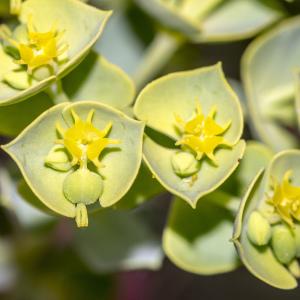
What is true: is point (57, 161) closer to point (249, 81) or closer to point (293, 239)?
point (293, 239)

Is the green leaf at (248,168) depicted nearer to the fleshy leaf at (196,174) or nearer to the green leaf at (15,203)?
the fleshy leaf at (196,174)

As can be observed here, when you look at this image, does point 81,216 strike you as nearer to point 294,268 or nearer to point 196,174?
point 196,174

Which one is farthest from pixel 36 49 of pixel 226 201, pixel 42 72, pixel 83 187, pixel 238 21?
pixel 238 21

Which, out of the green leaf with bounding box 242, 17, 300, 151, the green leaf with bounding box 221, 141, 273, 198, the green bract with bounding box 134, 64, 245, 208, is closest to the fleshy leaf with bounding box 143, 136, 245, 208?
the green bract with bounding box 134, 64, 245, 208

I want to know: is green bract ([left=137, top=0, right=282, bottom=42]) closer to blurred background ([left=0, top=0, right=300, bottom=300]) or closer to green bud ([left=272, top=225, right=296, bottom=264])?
blurred background ([left=0, top=0, right=300, bottom=300])

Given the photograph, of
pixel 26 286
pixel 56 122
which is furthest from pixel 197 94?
pixel 26 286

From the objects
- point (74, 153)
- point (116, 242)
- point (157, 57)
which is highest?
point (74, 153)
